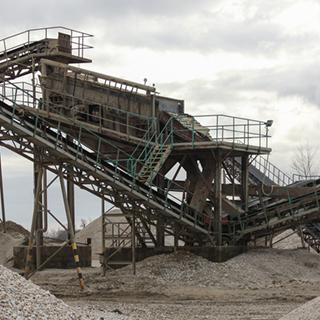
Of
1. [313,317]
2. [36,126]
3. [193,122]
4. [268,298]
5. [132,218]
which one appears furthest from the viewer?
[193,122]

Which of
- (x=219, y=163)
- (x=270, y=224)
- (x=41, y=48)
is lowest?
(x=270, y=224)

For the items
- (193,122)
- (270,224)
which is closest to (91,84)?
(193,122)

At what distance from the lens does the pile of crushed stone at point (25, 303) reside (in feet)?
41.6

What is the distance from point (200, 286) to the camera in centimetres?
2416

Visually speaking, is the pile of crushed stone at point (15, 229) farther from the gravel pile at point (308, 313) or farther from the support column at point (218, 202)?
the gravel pile at point (308, 313)

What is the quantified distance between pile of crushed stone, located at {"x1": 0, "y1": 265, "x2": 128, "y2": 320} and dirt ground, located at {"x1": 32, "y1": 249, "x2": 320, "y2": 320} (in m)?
3.40

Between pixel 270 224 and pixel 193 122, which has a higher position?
pixel 193 122

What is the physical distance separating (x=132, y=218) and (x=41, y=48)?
9512mm

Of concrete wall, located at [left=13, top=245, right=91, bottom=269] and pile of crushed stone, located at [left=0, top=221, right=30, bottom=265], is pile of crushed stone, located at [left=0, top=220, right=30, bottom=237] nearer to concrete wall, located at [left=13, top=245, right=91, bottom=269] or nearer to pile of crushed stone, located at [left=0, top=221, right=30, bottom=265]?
pile of crushed stone, located at [left=0, top=221, right=30, bottom=265]

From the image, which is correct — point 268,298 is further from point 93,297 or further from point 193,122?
point 193,122

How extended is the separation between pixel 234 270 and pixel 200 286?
1899 mm

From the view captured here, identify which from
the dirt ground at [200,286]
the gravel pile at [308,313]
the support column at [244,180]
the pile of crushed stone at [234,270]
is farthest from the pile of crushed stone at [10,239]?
the gravel pile at [308,313]

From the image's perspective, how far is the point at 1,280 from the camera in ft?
48.2

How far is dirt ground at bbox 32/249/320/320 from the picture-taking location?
1958 cm
